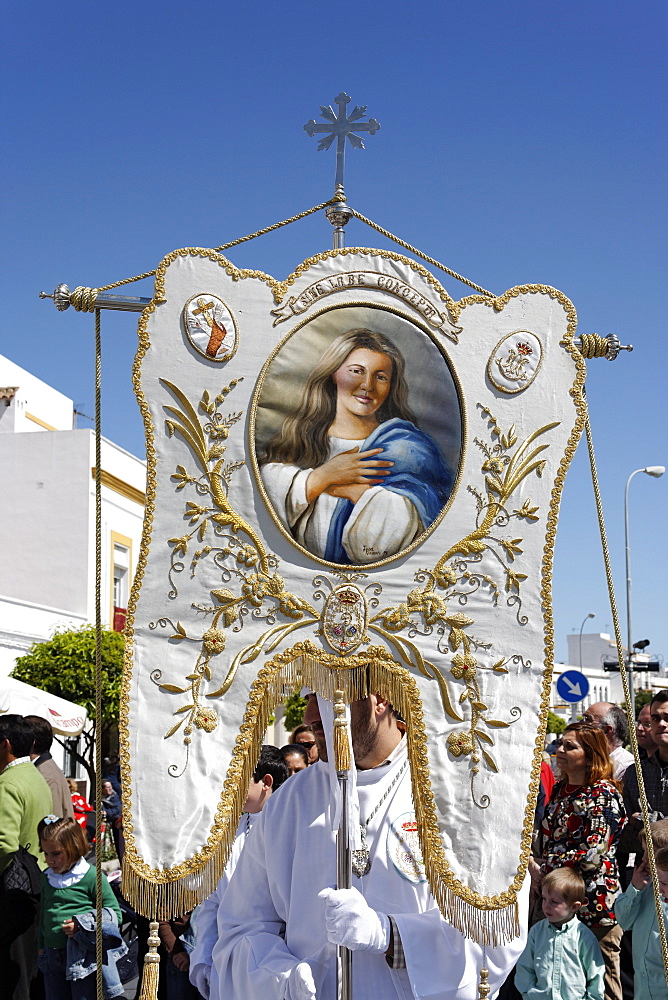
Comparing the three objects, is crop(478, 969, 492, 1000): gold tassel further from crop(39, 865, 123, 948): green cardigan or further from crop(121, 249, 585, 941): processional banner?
crop(39, 865, 123, 948): green cardigan

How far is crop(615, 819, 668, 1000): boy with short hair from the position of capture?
4297mm

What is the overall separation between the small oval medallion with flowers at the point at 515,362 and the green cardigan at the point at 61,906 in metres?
3.21

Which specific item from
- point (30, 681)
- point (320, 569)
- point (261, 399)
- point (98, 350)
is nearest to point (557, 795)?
point (320, 569)

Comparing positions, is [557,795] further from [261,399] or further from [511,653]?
[261,399]

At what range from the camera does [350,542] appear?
347 centimetres

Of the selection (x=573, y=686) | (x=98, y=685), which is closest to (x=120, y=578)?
(x=573, y=686)

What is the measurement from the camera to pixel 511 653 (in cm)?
341

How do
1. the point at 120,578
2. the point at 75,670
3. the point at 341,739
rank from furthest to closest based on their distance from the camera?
the point at 120,578 < the point at 75,670 < the point at 341,739

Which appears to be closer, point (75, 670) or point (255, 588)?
point (255, 588)

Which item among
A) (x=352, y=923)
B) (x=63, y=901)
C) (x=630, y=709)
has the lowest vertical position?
(x=63, y=901)

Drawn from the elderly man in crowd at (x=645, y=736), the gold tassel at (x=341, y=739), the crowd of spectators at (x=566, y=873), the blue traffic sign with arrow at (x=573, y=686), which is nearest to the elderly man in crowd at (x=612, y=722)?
the elderly man in crowd at (x=645, y=736)

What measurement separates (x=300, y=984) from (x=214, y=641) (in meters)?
1.06

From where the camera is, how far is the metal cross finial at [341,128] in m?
3.84

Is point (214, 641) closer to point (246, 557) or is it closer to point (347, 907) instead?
point (246, 557)
